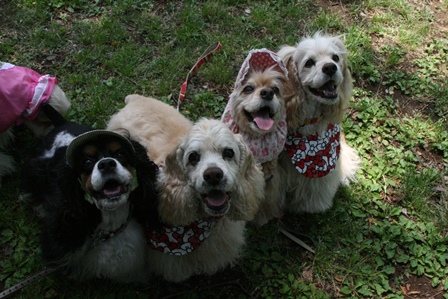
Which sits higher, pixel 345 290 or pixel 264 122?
pixel 264 122

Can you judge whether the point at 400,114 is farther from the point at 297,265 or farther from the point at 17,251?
the point at 17,251

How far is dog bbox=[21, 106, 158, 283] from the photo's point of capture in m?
2.51

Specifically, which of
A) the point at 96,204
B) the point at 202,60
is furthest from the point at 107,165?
the point at 202,60

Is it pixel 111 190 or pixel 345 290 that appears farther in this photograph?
Answer: pixel 345 290

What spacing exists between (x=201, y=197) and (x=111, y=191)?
0.60m

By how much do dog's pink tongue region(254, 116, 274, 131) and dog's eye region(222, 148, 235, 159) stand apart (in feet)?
1.50

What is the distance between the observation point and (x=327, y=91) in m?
3.26

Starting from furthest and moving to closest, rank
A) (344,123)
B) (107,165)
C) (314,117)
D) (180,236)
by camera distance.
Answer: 1. (344,123)
2. (314,117)
3. (180,236)
4. (107,165)

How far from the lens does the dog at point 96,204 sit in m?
2.51

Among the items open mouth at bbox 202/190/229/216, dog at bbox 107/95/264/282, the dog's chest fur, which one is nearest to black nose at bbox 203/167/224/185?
dog at bbox 107/95/264/282

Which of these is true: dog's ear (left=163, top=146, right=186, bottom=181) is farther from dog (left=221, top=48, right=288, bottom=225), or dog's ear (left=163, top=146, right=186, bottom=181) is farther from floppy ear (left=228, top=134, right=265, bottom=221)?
dog (left=221, top=48, right=288, bottom=225)

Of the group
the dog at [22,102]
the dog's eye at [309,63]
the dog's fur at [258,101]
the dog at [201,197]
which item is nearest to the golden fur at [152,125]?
the dog at [201,197]

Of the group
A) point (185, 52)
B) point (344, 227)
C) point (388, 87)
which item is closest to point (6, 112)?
point (185, 52)

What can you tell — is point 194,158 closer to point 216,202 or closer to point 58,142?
point 216,202
